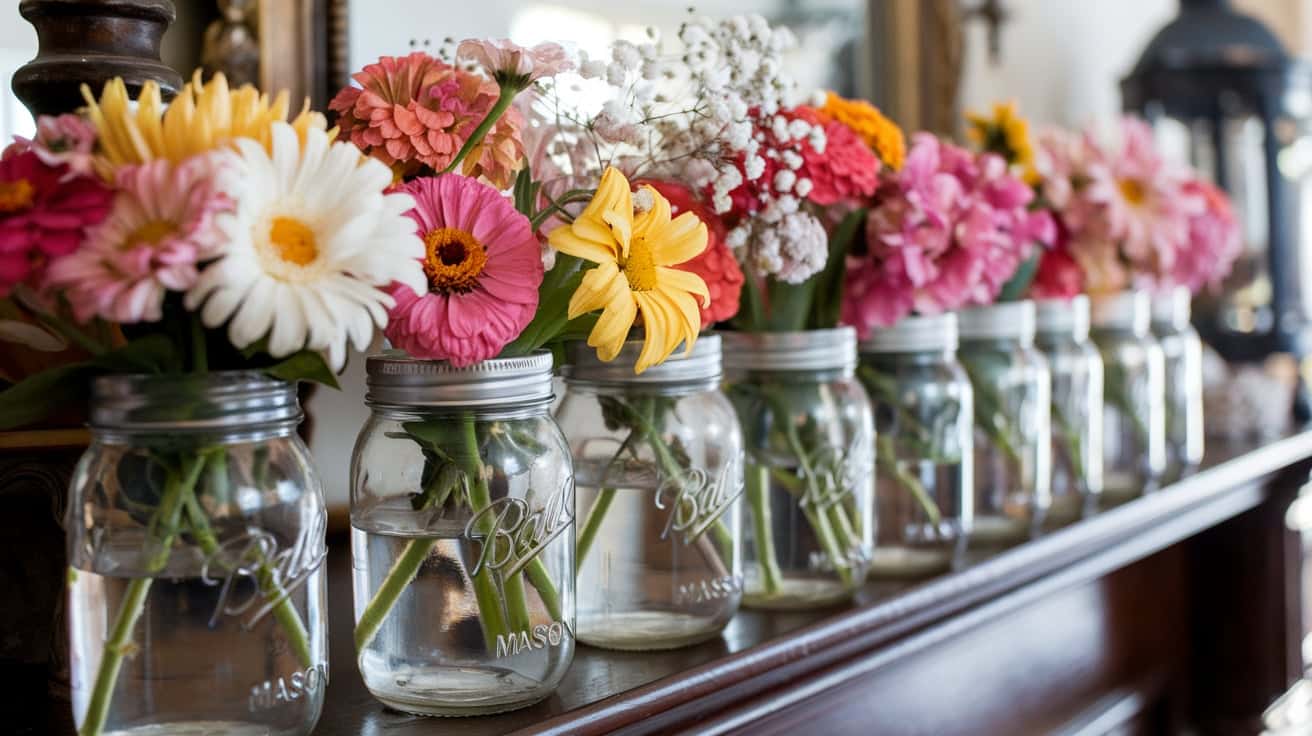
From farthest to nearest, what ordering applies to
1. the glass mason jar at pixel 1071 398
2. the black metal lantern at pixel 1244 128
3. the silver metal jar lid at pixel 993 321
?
the black metal lantern at pixel 1244 128 < the glass mason jar at pixel 1071 398 < the silver metal jar lid at pixel 993 321

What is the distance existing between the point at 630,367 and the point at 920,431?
324mm

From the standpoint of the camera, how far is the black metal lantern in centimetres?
167

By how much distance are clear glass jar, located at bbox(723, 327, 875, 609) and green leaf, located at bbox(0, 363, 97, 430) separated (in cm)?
39

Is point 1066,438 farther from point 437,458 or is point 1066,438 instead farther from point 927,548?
point 437,458

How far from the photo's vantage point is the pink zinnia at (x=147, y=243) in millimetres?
A: 406

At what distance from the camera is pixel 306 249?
0.43 meters

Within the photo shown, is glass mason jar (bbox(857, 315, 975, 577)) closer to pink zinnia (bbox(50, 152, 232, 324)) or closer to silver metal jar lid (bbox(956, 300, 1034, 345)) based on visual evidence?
silver metal jar lid (bbox(956, 300, 1034, 345))

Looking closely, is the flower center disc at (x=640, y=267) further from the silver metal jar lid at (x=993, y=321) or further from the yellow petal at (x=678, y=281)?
the silver metal jar lid at (x=993, y=321)

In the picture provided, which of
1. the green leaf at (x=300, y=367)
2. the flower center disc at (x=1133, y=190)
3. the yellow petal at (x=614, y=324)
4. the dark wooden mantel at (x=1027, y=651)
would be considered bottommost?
the dark wooden mantel at (x=1027, y=651)

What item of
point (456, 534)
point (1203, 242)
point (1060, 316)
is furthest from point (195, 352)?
point (1203, 242)

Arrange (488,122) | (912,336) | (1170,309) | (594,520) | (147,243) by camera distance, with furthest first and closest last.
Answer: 1. (1170,309)
2. (912,336)
3. (594,520)
4. (488,122)
5. (147,243)

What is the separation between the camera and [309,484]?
49 centimetres

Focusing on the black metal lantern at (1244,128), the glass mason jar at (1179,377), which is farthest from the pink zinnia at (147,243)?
the black metal lantern at (1244,128)

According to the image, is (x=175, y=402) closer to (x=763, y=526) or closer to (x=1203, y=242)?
(x=763, y=526)
